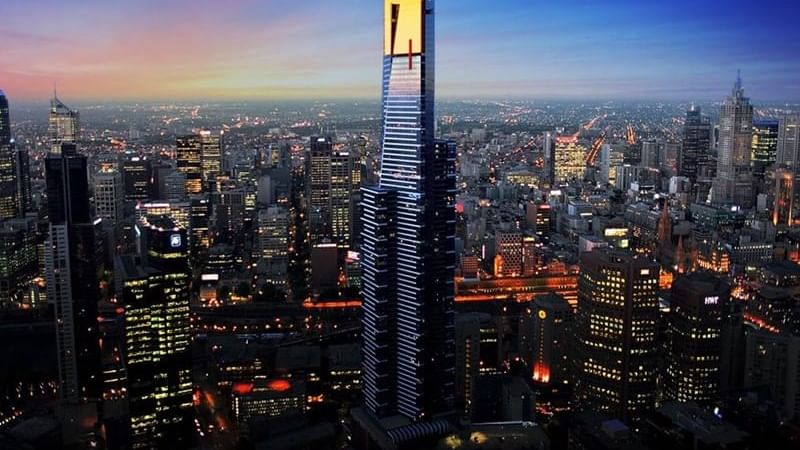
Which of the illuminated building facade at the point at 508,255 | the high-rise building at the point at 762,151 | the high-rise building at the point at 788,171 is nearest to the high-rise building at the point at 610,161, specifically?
the high-rise building at the point at 762,151

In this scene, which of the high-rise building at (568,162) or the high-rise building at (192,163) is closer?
the high-rise building at (192,163)

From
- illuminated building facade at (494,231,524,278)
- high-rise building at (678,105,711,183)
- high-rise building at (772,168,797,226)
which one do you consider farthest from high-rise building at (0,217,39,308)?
high-rise building at (772,168,797,226)

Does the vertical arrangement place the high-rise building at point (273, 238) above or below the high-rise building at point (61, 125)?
below

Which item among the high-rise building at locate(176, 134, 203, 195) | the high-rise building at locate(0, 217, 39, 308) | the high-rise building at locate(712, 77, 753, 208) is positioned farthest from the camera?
the high-rise building at locate(176, 134, 203, 195)

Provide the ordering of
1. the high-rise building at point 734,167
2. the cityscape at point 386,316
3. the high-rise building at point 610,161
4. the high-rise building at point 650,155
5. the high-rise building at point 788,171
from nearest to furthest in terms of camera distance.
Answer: the cityscape at point 386,316
the high-rise building at point 788,171
the high-rise building at point 734,167
the high-rise building at point 650,155
the high-rise building at point 610,161

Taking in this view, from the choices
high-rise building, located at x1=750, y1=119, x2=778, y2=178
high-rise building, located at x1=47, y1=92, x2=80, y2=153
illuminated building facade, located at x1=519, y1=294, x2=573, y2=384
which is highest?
high-rise building, located at x1=47, y1=92, x2=80, y2=153

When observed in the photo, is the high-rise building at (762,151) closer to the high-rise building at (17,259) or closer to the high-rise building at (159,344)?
the high-rise building at (159,344)

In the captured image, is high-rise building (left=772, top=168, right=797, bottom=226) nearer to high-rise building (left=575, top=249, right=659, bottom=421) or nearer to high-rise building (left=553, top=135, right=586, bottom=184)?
high-rise building (left=553, top=135, right=586, bottom=184)
